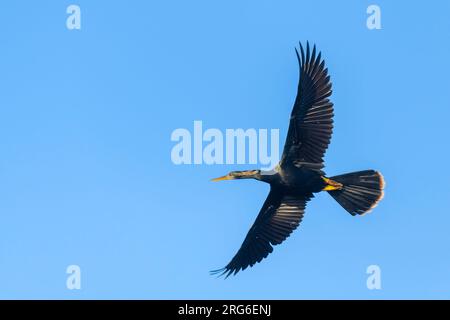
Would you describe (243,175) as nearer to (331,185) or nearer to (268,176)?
(268,176)

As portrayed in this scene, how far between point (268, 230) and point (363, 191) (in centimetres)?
223

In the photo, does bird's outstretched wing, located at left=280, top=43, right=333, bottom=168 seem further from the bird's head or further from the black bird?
the bird's head

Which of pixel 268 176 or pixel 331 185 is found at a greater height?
pixel 268 176

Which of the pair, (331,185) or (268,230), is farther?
(268,230)

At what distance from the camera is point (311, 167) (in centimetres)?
2092

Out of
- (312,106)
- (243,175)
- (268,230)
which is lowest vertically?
(268,230)

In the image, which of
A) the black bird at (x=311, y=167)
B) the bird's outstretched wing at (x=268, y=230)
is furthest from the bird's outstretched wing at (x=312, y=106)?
the bird's outstretched wing at (x=268, y=230)

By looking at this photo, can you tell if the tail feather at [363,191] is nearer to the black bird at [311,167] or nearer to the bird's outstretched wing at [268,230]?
the black bird at [311,167]

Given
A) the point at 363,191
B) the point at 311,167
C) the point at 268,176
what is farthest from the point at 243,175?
the point at 363,191

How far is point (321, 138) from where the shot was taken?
68.4 feet

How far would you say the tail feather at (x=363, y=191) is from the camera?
2120 cm
